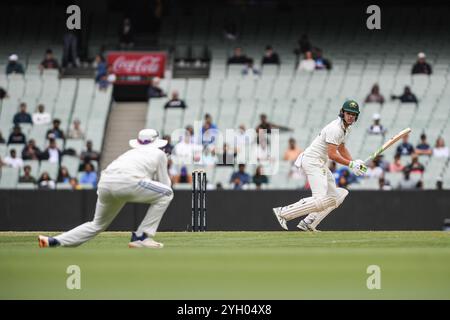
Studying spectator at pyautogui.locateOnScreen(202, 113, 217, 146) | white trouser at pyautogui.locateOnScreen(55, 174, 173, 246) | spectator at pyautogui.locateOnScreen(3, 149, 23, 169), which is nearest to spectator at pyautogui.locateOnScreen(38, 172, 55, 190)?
spectator at pyautogui.locateOnScreen(3, 149, 23, 169)

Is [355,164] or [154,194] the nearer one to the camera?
[154,194]

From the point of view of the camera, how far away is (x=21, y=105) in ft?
113

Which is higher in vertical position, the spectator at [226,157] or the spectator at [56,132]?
the spectator at [56,132]

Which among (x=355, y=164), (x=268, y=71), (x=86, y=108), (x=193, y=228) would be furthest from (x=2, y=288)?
(x=268, y=71)

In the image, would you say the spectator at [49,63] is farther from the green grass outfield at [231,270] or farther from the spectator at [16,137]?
the green grass outfield at [231,270]

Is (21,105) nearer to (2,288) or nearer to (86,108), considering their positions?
(86,108)

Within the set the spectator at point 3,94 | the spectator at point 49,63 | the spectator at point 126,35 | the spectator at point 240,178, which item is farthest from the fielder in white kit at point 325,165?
the spectator at point 126,35

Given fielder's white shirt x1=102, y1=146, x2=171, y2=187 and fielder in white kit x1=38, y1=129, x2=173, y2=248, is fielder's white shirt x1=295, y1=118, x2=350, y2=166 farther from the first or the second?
fielder's white shirt x1=102, y1=146, x2=171, y2=187

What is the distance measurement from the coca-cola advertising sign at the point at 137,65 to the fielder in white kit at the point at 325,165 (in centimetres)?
1851

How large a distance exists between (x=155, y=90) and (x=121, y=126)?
5.12 feet

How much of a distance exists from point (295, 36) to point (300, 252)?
2484 centimetres

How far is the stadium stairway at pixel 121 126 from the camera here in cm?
3448

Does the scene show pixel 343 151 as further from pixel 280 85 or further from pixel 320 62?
pixel 320 62
